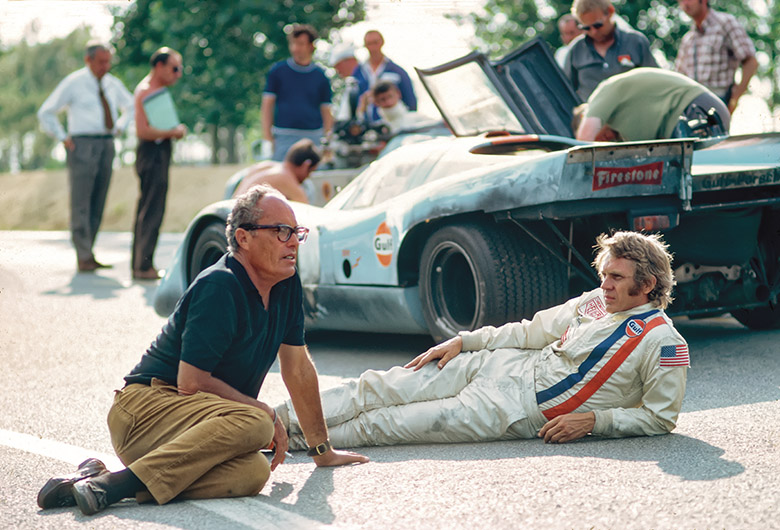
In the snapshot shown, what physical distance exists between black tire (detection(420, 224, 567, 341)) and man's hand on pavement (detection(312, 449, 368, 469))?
1.83 m


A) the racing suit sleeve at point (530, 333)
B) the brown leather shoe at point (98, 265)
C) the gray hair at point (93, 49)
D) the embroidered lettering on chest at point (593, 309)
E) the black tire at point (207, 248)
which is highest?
the gray hair at point (93, 49)

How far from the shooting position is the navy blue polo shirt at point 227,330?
12.8ft

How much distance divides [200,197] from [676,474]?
30290mm

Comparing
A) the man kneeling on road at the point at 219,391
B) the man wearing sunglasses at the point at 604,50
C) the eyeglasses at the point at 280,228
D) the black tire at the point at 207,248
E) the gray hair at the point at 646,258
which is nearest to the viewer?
the man kneeling on road at the point at 219,391

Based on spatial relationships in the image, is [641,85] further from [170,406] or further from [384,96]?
[170,406]

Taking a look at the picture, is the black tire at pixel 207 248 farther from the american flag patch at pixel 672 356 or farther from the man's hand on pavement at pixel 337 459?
the american flag patch at pixel 672 356

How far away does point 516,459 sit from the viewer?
4199mm

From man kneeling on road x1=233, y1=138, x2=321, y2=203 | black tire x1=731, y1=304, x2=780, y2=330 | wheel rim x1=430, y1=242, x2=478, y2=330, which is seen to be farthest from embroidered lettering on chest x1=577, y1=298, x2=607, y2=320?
man kneeling on road x1=233, y1=138, x2=321, y2=203

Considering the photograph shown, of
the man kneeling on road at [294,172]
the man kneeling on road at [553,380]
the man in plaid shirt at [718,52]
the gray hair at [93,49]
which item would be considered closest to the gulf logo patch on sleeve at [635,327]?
the man kneeling on road at [553,380]

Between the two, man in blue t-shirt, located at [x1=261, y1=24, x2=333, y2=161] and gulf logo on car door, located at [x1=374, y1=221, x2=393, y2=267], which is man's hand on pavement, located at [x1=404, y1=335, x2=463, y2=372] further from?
man in blue t-shirt, located at [x1=261, y1=24, x2=333, y2=161]

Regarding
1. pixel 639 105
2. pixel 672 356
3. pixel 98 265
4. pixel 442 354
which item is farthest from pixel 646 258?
pixel 98 265

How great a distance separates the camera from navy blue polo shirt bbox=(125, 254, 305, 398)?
12.8 feet

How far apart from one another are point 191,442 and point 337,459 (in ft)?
2.33

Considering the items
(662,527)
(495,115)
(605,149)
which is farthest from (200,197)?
(662,527)
